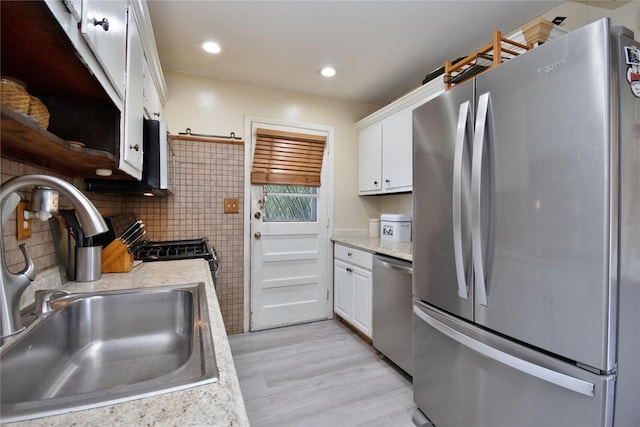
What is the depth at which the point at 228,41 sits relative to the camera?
2127 millimetres

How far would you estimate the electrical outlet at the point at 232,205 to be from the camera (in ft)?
9.07

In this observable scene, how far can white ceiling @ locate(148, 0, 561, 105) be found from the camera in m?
1.75

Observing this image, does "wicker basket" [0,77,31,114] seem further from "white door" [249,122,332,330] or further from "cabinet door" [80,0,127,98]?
"white door" [249,122,332,330]

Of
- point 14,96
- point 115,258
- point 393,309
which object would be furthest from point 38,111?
point 393,309

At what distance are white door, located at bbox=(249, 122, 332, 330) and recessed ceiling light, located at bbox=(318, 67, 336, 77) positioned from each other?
2.02ft

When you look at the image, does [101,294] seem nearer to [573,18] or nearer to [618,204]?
[618,204]

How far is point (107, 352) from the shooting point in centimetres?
96

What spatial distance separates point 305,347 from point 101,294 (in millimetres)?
1859

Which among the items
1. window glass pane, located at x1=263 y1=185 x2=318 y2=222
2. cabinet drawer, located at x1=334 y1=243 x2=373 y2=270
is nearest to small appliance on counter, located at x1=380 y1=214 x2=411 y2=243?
cabinet drawer, located at x1=334 y1=243 x2=373 y2=270

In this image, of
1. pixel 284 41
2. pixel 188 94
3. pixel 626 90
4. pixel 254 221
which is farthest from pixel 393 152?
pixel 188 94

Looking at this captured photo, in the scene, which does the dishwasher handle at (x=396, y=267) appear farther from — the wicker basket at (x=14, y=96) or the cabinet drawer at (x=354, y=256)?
the wicker basket at (x=14, y=96)

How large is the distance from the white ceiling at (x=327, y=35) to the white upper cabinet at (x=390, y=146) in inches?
12.6

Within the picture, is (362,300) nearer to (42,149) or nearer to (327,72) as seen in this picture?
(327,72)

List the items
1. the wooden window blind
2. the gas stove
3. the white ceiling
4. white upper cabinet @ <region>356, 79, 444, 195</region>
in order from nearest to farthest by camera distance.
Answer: the white ceiling → the gas stove → white upper cabinet @ <region>356, 79, 444, 195</region> → the wooden window blind
